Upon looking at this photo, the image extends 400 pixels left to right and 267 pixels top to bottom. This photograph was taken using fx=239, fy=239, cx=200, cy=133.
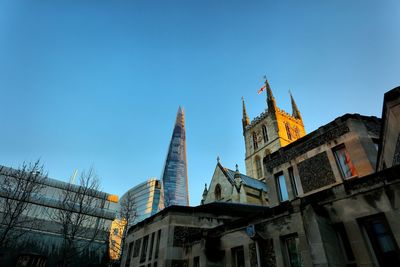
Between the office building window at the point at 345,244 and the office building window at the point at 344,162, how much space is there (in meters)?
4.98

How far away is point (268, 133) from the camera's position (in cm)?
5859

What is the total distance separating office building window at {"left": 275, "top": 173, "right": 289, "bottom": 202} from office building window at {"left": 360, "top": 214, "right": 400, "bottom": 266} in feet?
24.2

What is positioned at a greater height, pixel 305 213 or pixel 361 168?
pixel 361 168

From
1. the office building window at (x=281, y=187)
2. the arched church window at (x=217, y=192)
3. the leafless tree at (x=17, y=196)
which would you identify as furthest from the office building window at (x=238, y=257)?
the arched church window at (x=217, y=192)

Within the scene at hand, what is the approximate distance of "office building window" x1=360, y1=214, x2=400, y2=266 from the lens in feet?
26.9

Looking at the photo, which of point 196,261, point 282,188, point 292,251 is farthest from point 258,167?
point 292,251

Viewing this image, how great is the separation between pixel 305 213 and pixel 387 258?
2849 millimetres

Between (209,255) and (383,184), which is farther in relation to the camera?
(209,255)

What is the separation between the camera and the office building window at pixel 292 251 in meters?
9.96

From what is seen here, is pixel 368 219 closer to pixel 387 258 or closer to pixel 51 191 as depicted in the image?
pixel 387 258

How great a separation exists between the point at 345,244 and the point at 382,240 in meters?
1.27

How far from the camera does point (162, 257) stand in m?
16.5

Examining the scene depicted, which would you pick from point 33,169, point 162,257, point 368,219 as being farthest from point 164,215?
point 33,169

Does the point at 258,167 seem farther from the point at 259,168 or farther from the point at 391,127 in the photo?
the point at 391,127
